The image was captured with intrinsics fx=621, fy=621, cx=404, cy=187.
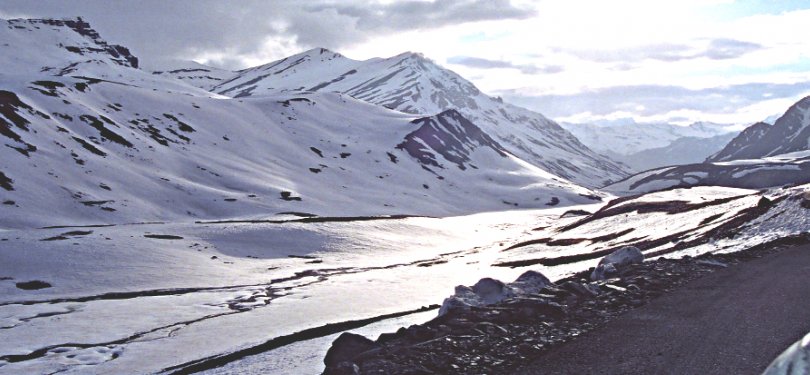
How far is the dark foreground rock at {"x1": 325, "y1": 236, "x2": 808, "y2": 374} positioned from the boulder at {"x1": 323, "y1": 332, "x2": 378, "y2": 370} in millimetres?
26

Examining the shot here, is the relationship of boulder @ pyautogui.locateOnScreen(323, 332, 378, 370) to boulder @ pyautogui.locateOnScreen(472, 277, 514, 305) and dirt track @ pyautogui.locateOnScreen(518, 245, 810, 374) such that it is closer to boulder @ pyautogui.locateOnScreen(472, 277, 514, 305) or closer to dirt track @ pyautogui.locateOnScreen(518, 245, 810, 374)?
dirt track @ pyautogui.locateOnScreen(518, 245, 810, 374)

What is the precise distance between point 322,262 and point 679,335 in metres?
63.5

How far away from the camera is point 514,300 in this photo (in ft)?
63.2

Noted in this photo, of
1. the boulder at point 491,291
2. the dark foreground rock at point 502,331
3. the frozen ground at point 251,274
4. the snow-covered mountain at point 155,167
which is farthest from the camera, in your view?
the snow-covered mountain at point 155,167

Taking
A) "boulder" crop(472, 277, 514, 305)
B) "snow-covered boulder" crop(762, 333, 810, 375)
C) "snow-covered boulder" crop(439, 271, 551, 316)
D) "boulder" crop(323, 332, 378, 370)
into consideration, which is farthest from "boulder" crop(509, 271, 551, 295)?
"snow-covered boulder" crop(762, 333, 810, 375)

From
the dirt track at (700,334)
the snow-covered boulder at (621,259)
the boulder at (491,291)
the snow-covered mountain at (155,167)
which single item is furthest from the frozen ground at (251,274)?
the snow-covered mountain at (155,167)

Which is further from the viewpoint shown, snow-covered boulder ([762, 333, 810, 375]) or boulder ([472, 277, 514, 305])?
boulder ([472, 277, 514, 305])

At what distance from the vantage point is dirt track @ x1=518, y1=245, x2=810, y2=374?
40.6 feet

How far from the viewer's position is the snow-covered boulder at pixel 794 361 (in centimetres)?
643

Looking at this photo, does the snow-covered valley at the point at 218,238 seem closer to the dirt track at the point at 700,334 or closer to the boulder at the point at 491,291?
the boulder at the point at 491,291

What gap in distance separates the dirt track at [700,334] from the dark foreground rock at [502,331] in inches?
28.9

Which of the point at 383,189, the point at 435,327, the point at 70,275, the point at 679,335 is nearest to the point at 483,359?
the point at 435,327

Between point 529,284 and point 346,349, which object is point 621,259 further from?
point 346,349

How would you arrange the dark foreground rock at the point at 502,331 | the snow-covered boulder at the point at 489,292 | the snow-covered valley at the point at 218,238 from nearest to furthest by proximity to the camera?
1. the dark foreground rock at the point at 502,331
2. the snow-covered boulder at the point at 489,292
3. the snow-covered valley at the point at 218,238
